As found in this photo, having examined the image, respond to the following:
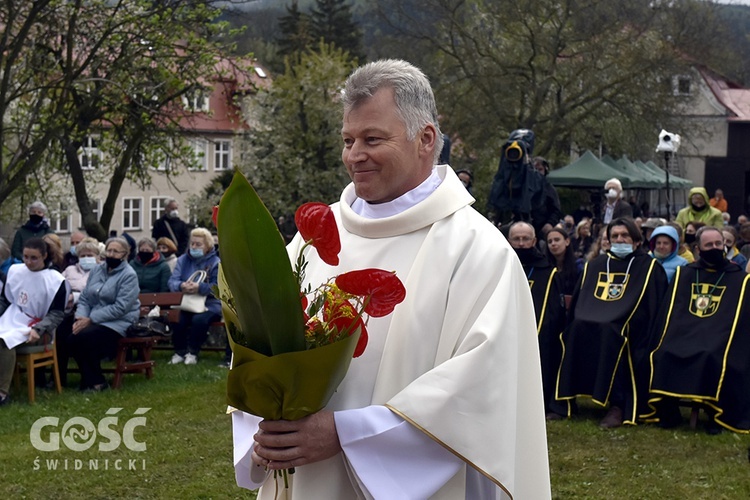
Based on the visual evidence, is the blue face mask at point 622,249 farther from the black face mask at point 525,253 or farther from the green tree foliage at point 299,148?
the green tree foliage at point 299,148

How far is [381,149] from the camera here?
308cm

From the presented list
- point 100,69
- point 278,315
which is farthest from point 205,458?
point 100,69

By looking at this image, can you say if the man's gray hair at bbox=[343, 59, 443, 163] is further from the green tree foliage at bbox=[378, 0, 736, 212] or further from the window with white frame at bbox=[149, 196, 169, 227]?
Answer: the window with white frame at bbox=[149, 196, 169, 227]

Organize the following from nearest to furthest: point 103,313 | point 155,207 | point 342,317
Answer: point 342,317, point 103,313, point 155,207

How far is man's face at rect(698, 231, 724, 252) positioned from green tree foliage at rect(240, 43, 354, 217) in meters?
19.1

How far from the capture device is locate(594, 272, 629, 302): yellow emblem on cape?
9.33 m

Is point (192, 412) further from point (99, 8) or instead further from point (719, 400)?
point (99, 8)

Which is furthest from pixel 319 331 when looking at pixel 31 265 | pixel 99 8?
pixel 99 8

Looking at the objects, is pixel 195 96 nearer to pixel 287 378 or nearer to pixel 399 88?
pixel 399 88

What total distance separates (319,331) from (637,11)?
104 ft

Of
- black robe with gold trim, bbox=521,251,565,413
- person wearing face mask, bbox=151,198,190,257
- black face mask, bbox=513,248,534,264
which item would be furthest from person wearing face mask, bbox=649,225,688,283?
person wearing face mask, bbox=151,198,190,257

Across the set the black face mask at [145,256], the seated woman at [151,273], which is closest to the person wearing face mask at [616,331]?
the seated woman at [151,273]

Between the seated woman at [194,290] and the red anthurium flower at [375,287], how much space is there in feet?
30.7

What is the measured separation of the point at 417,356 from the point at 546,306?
6.71 m
